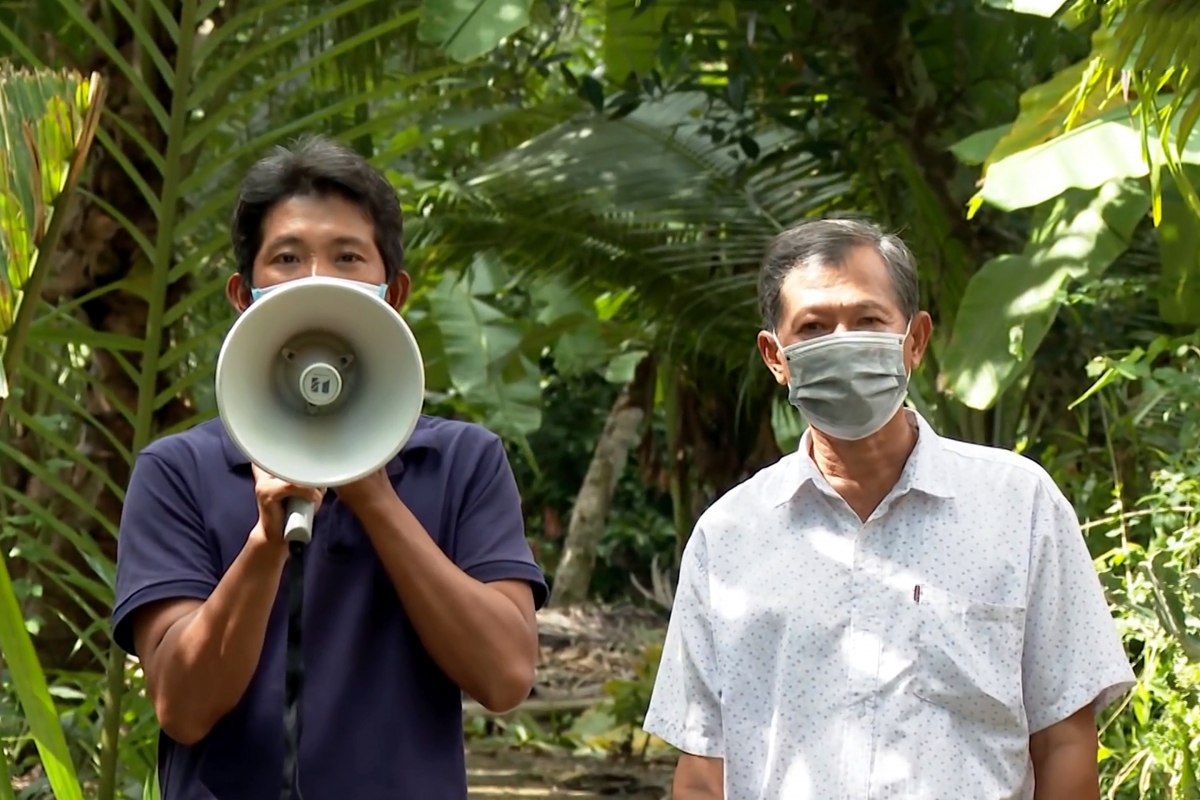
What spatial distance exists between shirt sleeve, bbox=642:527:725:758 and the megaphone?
1.91 ft

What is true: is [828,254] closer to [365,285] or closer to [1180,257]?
[365,285]

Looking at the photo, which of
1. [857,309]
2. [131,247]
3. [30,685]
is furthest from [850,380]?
[131,247]

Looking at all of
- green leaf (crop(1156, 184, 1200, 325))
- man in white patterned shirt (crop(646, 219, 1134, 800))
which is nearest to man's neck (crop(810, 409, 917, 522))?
man in white patterned shirt (crop(646, 219, 1134, 800))

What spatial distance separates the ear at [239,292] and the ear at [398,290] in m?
0.18

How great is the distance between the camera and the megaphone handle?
1848mm

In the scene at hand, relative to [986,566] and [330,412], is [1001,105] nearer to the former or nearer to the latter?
[986,566]

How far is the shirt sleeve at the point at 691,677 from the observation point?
2.34 metres

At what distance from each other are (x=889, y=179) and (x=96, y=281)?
2581mm

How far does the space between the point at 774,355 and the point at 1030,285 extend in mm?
1987

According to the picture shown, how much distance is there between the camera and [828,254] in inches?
92.7

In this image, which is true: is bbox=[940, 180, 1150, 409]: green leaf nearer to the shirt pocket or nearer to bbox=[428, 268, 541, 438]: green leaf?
the shirt pocket

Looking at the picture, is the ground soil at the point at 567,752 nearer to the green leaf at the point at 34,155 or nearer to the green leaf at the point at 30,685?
the green leaf at the point at 34,155

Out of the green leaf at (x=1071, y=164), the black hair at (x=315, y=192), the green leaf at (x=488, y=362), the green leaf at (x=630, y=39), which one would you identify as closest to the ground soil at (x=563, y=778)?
the green leaf at (x=488, y=362)

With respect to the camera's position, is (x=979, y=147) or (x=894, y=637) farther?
(x=979, y=147)
